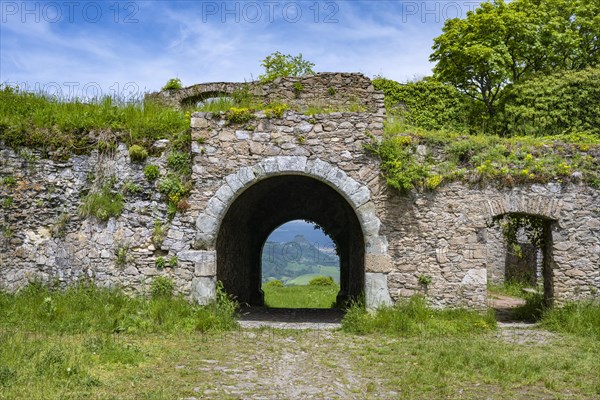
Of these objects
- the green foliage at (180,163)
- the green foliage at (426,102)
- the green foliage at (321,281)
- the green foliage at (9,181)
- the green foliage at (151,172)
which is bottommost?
the green foliage at (321,281)

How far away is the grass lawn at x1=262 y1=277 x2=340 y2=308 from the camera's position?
17453 millimetres

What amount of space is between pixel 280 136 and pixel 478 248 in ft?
13.1

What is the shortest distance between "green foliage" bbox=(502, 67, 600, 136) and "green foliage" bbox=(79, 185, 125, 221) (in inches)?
522

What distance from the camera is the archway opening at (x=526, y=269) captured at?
10.1 m

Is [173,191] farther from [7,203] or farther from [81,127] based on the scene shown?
[7,203]

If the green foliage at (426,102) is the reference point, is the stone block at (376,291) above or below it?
below

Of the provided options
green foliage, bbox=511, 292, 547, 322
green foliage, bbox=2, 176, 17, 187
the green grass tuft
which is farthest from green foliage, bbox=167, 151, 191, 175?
green foliage, bbox=511, 292, 547, 322

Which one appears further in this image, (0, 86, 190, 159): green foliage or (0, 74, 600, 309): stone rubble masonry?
(0, 86, 190, 159): green foliage

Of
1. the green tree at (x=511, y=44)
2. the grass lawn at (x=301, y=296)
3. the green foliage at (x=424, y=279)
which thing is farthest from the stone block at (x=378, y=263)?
the green tree at (x=511, y=44)

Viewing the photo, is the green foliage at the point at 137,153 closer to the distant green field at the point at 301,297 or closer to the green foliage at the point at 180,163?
the green foliage at the point at 180,163

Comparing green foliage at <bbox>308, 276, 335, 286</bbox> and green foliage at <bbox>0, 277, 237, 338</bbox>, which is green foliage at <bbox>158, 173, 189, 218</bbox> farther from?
green foliage at <bbox>308, 276, 335, 286</bbox>

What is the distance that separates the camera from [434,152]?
9.91m

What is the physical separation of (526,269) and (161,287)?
478 inches

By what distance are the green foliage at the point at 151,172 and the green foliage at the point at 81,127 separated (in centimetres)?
50
